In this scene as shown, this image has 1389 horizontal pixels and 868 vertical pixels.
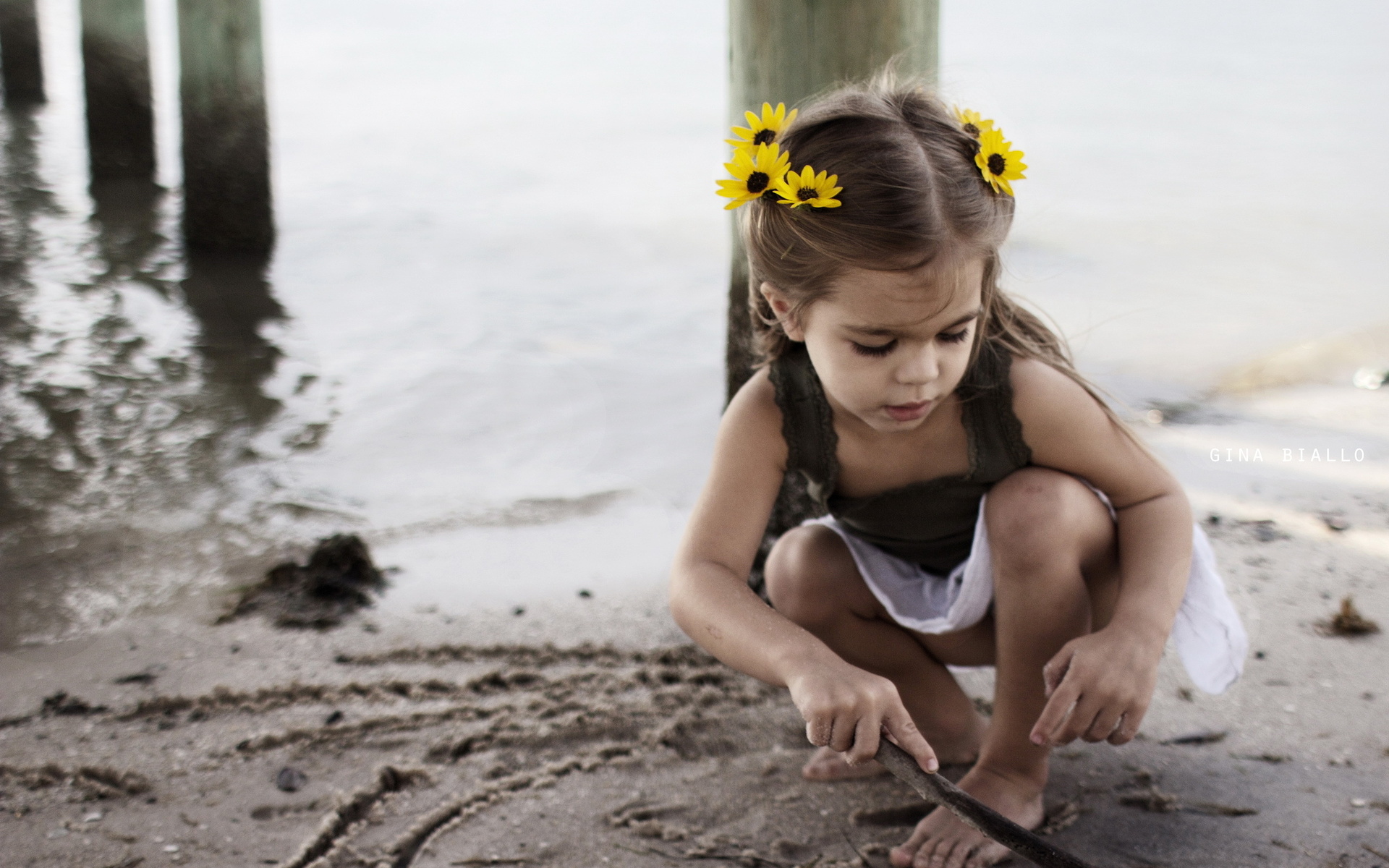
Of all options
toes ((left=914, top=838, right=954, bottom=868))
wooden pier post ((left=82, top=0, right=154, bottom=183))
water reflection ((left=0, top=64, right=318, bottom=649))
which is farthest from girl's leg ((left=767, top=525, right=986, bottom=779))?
wooden pier post ((left=82, top=0, right=154, bottom=183))

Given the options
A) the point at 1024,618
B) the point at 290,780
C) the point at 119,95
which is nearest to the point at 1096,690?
the point at 1024,618

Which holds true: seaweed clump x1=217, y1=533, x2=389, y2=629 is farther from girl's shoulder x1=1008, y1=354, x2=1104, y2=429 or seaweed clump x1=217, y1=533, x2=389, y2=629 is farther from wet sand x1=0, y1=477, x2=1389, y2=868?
girl's shoulder x1=1008, y1=354, x2=1104, y2=429

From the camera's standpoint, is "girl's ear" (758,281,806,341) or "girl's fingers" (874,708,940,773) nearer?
"girl's fingers" (874,708,940,773)

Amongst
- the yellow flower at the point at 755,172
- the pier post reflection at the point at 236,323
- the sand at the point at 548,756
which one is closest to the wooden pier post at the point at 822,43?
the yellow flower at the point at 755,172

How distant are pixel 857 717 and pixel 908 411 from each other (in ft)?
1.45

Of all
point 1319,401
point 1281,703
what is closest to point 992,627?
point 1281,703

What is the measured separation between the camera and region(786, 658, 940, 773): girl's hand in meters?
1.46

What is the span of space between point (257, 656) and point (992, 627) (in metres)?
1.39

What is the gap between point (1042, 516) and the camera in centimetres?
175

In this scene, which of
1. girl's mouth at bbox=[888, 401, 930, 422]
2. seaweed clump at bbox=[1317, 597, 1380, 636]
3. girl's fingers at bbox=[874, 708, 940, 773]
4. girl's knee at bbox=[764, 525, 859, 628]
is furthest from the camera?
seaweed clump at bbox=[1317, 597, 1380, 636]

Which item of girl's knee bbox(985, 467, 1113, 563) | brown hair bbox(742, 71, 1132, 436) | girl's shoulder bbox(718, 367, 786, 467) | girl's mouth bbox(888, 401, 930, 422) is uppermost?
brown hair bbox(742, 71, 1132, 436)

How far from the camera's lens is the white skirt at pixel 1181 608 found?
185 cm

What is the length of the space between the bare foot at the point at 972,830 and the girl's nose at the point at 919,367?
59cm

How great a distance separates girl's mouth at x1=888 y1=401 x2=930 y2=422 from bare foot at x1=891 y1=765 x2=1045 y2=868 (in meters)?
0.54
